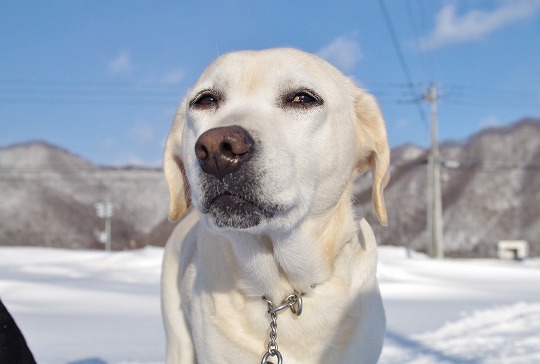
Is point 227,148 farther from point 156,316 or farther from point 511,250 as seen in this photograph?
point 511,250

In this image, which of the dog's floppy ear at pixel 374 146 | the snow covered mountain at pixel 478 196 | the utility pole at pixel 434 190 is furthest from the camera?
the snow covered mountain at pixel 478 196

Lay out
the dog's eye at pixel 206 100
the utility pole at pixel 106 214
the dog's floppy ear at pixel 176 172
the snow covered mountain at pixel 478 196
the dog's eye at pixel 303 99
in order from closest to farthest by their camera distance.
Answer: the dog's eye at pixel 303 99, the dog's eye at pixel 206 100, the dog's floppy ear at pixel 176 172, the utility pole at pixel 106 214, the snow covered mountain at pixel 478 196

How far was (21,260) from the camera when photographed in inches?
553

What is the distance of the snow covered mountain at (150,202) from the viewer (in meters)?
28.6

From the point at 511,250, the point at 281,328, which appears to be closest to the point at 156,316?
the point at 281,328

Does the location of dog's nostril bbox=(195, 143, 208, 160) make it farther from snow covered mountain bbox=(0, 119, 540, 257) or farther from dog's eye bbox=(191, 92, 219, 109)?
snow covered mountain bbox=(0, 119, 540, 257)

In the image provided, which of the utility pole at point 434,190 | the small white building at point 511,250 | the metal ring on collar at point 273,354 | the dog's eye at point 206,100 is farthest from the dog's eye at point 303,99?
the small white building at point 511,250

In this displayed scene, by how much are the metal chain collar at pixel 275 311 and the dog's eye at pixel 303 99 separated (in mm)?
800

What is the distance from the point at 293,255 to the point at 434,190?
2143 cm

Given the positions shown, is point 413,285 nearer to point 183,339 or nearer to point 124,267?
point 124,267

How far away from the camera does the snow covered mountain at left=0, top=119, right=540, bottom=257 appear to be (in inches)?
1128

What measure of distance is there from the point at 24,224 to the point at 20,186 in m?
2.65

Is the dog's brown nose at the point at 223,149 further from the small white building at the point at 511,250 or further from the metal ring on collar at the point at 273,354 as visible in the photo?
the small white building at the point at 511,250

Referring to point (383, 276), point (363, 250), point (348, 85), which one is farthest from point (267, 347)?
point (383, 276)
